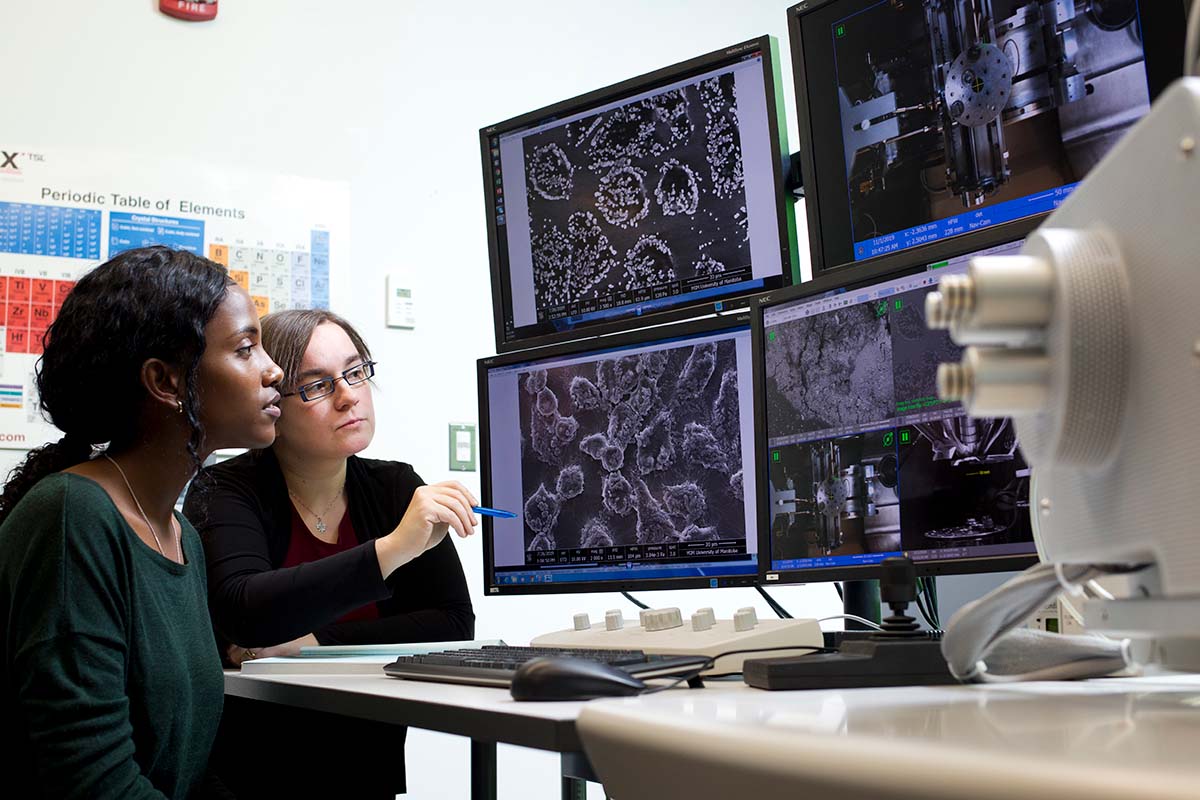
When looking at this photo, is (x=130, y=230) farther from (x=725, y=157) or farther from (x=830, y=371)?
(x=830, y=371)

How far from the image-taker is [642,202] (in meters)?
1.61

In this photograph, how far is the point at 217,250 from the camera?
8.15ft

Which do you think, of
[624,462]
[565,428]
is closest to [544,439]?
[565,428]

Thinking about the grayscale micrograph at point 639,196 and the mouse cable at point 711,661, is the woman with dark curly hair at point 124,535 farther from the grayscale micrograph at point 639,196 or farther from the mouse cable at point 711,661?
the mouse cable at point 711,661

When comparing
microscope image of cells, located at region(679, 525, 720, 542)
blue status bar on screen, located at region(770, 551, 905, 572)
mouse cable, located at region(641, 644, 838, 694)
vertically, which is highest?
microscope image of cells, located at region(679, 525, 720, 542)

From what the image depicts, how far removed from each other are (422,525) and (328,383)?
46cm

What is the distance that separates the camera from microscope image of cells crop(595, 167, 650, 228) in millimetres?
1612

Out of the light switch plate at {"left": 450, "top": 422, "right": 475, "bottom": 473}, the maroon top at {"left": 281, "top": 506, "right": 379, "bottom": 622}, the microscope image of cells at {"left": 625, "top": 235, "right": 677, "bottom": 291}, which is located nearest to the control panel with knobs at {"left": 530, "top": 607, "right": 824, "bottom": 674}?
the microscope image of cells at {"left": 625, "top": 235, "right": 677, "bottom": 291}

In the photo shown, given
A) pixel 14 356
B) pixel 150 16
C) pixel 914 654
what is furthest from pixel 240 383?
pixel 150 16

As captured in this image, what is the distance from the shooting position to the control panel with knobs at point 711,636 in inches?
40.8

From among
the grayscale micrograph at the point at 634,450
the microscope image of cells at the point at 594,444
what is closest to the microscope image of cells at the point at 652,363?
the grayscale micrograph at the point at 634,450

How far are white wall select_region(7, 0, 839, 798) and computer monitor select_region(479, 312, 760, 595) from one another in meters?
1.03

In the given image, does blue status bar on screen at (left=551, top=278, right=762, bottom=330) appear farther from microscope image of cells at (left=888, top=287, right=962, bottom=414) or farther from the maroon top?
the maroon top

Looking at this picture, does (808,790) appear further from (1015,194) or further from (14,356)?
(14,356)
